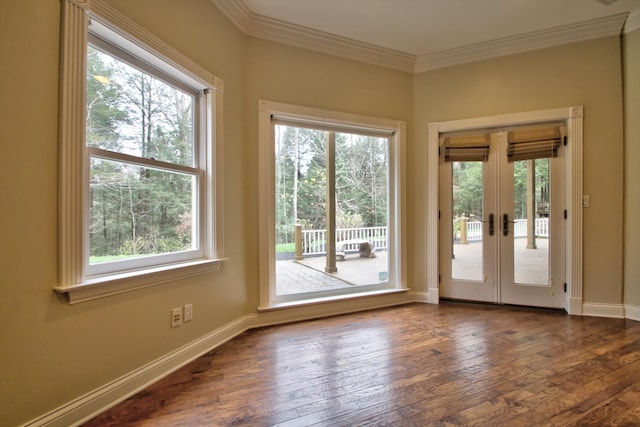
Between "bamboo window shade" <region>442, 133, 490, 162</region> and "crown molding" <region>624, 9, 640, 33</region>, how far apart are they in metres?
1.50

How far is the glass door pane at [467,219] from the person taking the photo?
11.5ft

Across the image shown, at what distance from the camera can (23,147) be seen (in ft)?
4.33

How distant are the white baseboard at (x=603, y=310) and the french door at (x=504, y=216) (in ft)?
0.66

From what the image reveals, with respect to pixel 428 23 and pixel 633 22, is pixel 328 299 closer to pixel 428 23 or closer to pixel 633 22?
pixel 428 23

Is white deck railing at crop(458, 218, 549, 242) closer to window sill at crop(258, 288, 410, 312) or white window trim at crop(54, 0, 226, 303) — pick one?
window sill at crop(258, 288, 410, 312)

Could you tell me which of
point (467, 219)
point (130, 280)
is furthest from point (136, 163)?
point (467, 219)

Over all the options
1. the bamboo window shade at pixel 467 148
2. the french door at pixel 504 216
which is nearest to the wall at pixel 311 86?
the bamboo window shade at pixel 467 148

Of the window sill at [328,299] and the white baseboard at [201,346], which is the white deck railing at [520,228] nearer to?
the white baseboard at [201,346]

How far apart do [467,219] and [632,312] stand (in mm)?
1712

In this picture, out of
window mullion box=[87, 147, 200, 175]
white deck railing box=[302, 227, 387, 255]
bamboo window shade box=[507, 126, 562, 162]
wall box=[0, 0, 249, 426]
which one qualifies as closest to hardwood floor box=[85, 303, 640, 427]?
wall box=[0, 0, 249, 426]

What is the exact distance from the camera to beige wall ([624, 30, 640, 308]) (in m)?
2.90

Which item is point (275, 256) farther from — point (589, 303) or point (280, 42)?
point (589, 303)

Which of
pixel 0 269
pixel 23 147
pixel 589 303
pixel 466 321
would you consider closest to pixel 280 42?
pixel 23 147

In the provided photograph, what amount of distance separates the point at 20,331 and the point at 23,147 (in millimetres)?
803
